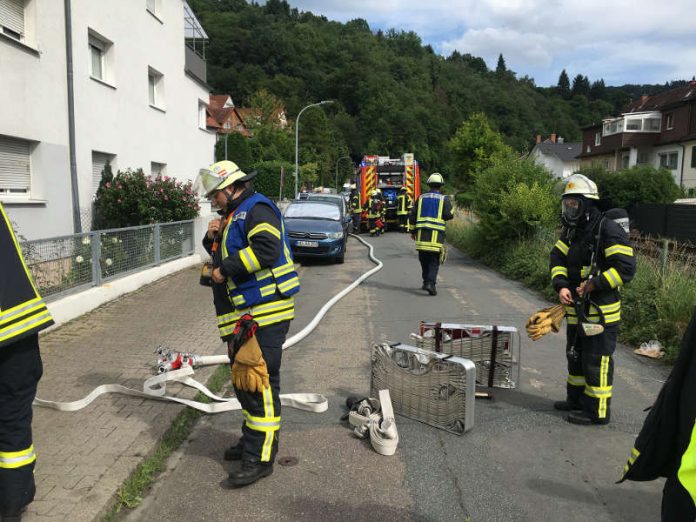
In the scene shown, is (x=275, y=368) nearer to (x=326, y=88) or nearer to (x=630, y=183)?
(x=630, y=183)

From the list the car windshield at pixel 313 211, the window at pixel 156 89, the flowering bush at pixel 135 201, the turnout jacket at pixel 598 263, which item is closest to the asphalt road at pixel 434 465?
the turnout jacket at pixel 598 263

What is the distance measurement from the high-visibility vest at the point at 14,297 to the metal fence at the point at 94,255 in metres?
4.33

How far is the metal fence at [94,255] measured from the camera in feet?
23.4

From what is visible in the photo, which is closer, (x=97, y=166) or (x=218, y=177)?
(x=218, y=177)

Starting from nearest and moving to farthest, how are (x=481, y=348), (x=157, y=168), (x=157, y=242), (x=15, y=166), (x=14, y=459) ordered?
1. (x=14, y=459)
2. (x=481, y=348)
3. (x=15, y=166)
4. (x=157, y=242)
5. (x=157, y=168)

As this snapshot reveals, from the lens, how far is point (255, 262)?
346 cm

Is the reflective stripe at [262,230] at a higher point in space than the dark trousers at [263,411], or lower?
higher

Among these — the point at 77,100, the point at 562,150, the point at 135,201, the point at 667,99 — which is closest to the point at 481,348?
the point at 135,201

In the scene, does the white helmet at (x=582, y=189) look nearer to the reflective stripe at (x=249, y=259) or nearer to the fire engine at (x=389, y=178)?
the reflective stripe at (x=249, y=259)

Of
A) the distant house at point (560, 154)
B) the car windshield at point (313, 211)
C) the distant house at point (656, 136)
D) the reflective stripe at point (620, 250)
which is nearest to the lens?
the reflective stripe at point (620, 250)

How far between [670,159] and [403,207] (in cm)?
3183

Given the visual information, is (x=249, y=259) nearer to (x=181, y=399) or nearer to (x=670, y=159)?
(x=181, y=399)

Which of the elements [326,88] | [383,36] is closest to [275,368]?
[326,88]

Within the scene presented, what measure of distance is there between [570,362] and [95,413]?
12.4 feet
